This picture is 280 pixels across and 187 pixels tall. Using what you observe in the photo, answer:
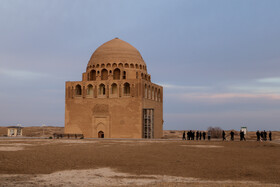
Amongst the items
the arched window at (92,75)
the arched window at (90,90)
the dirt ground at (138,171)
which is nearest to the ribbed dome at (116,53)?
the arched window at (92,75)

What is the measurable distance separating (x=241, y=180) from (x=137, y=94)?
114 ft

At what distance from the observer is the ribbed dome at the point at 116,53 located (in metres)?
50.0

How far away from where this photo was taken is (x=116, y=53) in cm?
5019

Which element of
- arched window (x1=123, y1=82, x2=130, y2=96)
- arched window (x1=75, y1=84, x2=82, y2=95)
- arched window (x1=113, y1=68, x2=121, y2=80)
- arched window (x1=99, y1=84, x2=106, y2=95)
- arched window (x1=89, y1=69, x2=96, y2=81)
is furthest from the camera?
arched window (x1=89, y1=69, x2=96, y2=81)

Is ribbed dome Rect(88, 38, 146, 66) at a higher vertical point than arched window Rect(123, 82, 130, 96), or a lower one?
higher

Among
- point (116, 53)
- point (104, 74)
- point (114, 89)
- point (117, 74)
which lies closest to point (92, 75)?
point (104, 74)

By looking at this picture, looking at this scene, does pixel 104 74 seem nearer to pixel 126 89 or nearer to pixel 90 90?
pixel 90 90

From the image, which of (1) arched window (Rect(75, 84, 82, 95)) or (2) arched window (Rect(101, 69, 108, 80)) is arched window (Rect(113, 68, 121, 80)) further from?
(1) arched window (Rect(75, 84, 82, 95))

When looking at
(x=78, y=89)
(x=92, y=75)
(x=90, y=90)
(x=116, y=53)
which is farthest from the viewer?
(x=92, y=75)

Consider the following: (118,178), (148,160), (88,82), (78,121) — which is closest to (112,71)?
(88,82)

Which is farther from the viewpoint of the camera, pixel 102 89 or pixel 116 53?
pixel 116 53

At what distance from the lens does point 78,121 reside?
158 feet

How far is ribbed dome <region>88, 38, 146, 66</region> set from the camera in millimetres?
49969

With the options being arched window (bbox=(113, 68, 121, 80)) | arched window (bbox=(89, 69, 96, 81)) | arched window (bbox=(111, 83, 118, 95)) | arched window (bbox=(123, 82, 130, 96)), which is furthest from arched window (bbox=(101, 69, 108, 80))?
arched window (bbox=(123, 82, 130, 96))
